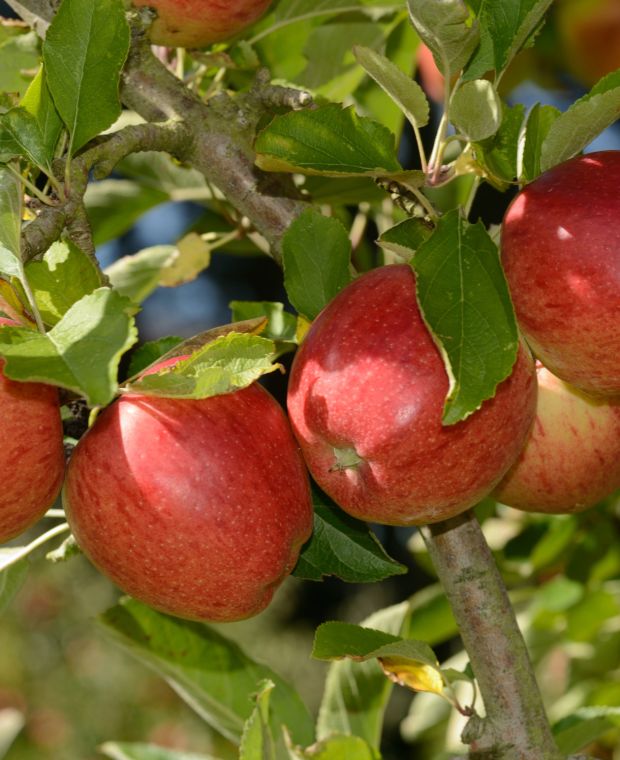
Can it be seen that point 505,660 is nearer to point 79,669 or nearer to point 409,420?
point 409,420

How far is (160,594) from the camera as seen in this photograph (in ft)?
2.34

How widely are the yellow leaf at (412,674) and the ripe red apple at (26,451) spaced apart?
1.02 feet

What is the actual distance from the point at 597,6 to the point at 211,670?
128 cm

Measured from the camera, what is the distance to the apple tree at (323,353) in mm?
664

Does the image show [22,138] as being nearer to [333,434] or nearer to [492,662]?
[333,434]

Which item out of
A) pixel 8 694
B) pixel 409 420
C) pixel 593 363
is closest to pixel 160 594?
pixel 409 420

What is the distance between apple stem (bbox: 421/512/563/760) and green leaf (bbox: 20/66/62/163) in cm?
Result: 42

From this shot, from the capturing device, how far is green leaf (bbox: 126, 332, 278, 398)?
2.07 ft

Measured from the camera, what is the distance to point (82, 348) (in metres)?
0.59

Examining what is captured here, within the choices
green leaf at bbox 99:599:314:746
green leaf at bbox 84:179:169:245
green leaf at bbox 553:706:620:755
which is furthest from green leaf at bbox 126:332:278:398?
green leaf at bbox 84:179:169:245

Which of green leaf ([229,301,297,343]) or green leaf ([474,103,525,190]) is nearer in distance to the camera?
Answer: green leaf ([474,103,525,190])

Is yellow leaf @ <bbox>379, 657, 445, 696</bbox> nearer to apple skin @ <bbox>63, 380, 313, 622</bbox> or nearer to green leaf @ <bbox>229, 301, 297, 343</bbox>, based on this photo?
apple skin @ <bbox>63, 380, 313, 622</bbox>

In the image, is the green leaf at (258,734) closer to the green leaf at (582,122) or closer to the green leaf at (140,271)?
the green leaf at (582,122)

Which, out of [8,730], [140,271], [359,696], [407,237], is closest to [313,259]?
[407,237]
